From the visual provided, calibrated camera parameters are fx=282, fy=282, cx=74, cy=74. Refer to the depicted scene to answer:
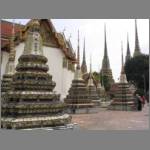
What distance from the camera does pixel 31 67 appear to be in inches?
352

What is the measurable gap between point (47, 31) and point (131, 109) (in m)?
9.07

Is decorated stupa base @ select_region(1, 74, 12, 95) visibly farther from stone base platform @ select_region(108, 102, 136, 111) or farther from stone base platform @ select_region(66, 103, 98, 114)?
stone base platform @ select_region(108, 102, 136, 111)

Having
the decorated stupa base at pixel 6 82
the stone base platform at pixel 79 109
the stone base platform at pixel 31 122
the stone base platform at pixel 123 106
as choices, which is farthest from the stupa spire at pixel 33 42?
the stone base platform at pixel 123 106

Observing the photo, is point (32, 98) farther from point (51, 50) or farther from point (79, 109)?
point (51, 50)

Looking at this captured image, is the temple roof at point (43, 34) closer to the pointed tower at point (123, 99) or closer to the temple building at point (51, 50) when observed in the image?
the temple building at point (51, 50)

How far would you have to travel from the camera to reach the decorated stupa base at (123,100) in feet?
71.6

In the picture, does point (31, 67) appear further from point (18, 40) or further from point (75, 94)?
point (18, 40)

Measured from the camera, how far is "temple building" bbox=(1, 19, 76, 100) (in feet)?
73.2

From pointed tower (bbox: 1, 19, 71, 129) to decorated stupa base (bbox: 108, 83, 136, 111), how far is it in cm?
1341

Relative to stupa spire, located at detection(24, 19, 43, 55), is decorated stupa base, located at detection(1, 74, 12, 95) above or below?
below

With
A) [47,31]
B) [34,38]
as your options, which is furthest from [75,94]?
[34,38]

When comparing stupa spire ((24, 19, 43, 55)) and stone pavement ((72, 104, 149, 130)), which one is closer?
stupa spire ((24, 19, 43, 55))

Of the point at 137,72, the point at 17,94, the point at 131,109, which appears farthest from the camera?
the point at 137,72

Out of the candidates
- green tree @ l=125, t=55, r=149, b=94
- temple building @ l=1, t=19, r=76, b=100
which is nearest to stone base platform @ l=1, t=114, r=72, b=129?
temple building @ l=1, t=19, r=76, b=100
